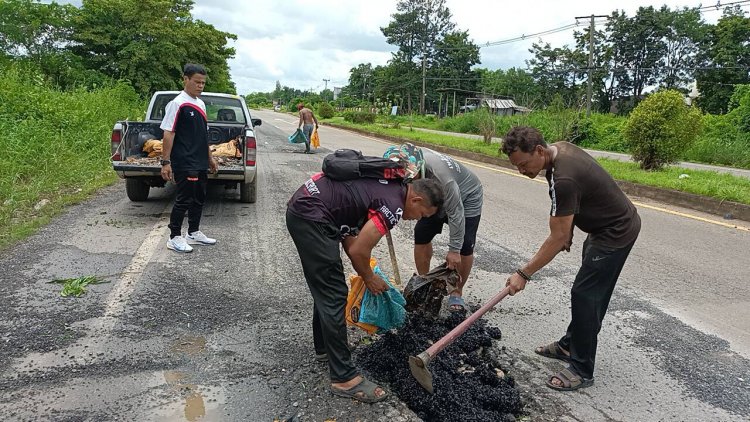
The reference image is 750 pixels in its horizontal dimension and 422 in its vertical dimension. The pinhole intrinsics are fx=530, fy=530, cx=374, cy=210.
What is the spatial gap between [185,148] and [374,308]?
9.97ft

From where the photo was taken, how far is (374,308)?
3.32 metres

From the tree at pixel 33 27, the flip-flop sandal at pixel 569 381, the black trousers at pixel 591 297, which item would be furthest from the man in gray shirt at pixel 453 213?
the tree at pixel 33 27

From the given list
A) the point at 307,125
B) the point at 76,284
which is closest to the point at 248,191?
the point at 76,284

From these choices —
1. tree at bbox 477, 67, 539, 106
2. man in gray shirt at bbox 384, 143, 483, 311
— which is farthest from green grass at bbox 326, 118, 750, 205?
tree at bbox 477, 67, 539, 106

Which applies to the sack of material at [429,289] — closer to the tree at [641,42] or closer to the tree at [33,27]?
the tree at [33,27]

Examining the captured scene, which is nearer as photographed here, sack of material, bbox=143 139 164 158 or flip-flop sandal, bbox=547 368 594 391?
flip-flop sandal, bbox=547 368 594 391

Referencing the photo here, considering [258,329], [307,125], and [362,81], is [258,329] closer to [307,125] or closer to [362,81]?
[307,125]

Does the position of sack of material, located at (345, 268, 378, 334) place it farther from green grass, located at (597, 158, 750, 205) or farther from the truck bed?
green grass, located at (597, 158, 750, 205)

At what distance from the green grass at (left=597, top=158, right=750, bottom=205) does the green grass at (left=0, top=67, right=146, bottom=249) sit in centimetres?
981

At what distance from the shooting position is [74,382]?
2.84 meters

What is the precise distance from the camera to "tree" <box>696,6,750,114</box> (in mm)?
37969

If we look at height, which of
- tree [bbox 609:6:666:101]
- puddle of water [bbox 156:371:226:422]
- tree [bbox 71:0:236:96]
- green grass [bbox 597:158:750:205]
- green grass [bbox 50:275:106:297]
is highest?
tree [bbox 609:6:666:101]

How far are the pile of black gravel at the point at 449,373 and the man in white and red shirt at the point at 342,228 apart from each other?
22 cm

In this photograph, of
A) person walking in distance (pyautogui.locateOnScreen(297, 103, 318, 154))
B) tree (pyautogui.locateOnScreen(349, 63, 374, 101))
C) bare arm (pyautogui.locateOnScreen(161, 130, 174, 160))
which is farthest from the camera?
tree (pyautogui.locateOnScreen(349, 63, 374, 101))
